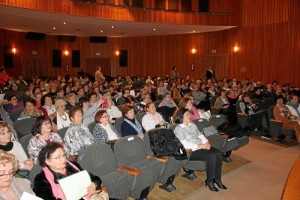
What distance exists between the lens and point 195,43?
69.3ft

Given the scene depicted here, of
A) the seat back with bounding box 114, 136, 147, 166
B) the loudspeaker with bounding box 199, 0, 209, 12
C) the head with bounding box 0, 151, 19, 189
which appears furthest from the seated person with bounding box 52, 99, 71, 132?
the loudspeaker with bounding box 199, 0, 209, 12

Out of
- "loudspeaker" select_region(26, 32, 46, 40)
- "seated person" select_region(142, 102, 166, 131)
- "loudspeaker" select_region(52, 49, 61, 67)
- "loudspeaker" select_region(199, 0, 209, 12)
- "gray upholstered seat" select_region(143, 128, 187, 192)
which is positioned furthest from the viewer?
"loudspeaker" select_region(52, 49, 61, 67)

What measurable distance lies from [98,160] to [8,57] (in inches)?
668

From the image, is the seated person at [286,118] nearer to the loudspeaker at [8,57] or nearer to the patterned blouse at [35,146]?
the patterned blouse at [35,146]

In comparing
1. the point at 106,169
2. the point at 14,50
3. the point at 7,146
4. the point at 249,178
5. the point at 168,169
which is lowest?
the point at 249,178

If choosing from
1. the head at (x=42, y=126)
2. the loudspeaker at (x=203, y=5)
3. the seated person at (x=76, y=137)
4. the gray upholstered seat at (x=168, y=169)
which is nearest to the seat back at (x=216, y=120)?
the gray upholstered seat at (x=168, y=169)

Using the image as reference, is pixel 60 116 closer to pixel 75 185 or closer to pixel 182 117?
pixel 182 117

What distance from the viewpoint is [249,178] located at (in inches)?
224

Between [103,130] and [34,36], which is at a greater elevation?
[34,36]

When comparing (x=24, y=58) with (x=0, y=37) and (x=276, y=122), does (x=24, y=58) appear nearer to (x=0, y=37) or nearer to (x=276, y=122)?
(x=0, y=37)

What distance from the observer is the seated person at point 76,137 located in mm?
4703

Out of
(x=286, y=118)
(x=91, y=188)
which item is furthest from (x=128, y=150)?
(x=286, y=118)

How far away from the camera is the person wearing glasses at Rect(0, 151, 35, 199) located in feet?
9.04

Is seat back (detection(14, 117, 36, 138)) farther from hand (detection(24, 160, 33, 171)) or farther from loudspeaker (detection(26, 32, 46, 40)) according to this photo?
loudspeaker (detection(26, 32, 46, 40))
